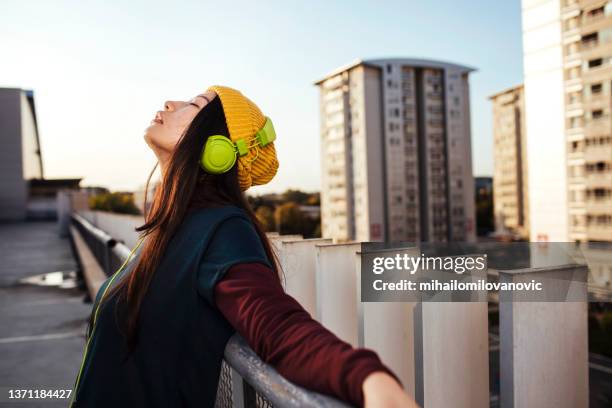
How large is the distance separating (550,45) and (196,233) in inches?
2618

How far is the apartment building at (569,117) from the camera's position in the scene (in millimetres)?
52125

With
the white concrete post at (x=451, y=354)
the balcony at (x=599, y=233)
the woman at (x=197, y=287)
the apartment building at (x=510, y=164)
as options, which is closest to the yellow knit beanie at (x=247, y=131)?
the woman at (x=197, y=287)

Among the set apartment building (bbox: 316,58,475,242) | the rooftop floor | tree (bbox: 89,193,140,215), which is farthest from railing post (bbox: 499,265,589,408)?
apartment building (bbox: 316,58,475,242)

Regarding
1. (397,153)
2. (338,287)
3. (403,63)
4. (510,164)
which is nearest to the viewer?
(338,287)

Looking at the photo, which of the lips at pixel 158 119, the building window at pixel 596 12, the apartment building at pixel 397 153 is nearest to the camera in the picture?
the lips at pixel 158 119

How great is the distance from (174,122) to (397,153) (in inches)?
3225

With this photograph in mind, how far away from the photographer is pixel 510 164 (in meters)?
95.9

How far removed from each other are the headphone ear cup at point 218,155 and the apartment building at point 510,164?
9425 centimetres

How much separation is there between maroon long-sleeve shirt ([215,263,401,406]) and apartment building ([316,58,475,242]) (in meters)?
78.7

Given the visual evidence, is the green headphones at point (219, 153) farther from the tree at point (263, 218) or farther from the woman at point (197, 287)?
the tree at point (263, 218)

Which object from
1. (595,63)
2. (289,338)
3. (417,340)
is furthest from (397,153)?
(289,338)

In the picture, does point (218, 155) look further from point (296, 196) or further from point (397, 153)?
point (296, 196)

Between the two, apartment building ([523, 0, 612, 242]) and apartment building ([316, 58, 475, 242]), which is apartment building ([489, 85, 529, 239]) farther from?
apartment building ([523, 0, 612, 242])

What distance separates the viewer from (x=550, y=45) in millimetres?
58125
